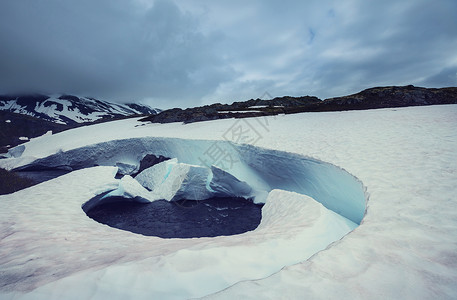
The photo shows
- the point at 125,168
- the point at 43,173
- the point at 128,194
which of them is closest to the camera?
the point at 128,194

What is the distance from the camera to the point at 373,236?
1.79 meters

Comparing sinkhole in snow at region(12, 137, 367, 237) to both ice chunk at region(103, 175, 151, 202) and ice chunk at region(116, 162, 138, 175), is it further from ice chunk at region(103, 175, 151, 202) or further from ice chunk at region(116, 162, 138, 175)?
ice chunk at region(116, 162, 138, 175)

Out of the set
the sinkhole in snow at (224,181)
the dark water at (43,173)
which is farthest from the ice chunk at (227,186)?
the dark water at (43,173)

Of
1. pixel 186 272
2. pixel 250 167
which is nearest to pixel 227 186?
pixel 250 167

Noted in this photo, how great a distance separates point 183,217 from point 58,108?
6638 inches

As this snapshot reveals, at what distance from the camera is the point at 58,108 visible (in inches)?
5212

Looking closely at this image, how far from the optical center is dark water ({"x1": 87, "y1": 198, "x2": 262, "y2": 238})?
6.47 meters

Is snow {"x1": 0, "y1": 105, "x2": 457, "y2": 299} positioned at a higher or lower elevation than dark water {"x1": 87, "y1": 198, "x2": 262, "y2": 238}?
higher

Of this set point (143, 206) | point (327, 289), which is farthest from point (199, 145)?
point (327, 289)

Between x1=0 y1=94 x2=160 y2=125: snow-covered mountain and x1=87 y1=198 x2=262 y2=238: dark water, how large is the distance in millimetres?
120802

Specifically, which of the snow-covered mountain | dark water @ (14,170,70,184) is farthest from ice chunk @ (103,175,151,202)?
the snow-covered mountain

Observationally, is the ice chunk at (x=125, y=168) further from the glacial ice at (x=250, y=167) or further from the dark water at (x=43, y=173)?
the dark water at (x=43, y=173)

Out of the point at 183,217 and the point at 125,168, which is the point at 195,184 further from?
the point at 125,168

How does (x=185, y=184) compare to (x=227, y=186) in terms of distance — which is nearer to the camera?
(x=185, y=184)
